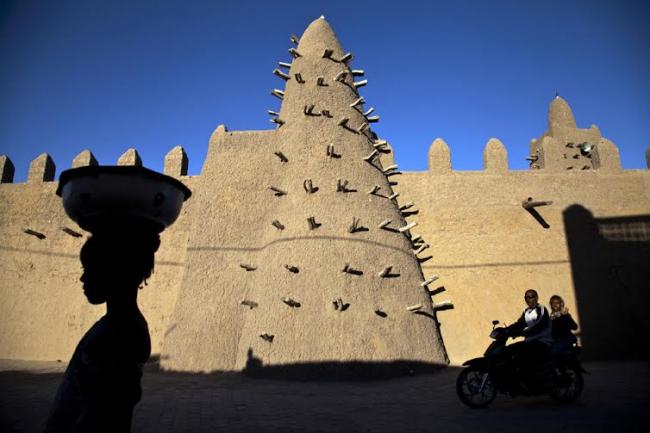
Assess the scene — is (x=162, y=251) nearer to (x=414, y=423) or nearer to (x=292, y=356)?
(x=292, y=356)

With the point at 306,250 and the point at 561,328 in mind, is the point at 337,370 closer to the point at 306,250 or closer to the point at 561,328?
the point at 306,250

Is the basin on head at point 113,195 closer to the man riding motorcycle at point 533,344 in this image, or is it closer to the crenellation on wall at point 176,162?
the man riding motorcycle at point 533,344

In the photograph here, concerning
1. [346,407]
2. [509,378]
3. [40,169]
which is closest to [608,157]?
[509,378]

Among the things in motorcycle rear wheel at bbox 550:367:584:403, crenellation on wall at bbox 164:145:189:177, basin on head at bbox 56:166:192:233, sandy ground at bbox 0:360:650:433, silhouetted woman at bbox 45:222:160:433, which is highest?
crenellation on wall at bbox 164:145:189:177

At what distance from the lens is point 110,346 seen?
2.47 meters

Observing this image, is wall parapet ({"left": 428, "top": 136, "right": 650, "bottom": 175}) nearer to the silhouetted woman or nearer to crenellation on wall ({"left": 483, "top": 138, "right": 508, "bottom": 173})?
crenellation on wall ({"left": 483, "top": 138, "right": 508, "bottom": 173})

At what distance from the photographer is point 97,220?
2.72 metres

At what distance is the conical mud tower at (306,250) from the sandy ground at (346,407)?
0.75 m

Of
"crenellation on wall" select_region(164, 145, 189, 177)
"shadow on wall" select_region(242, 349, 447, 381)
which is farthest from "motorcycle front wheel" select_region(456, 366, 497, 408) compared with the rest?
"crenellation on wall" select_region(164, 145, 189, 177)

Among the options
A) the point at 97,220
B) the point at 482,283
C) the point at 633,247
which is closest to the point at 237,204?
the point at 482,283

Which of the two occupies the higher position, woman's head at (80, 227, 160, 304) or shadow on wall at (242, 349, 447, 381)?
woman's head at (80, 227, 160, 304)

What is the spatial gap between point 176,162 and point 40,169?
4.62 m

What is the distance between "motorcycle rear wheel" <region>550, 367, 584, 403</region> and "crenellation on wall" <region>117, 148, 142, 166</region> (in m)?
10.5

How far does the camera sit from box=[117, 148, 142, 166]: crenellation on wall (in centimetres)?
1163
